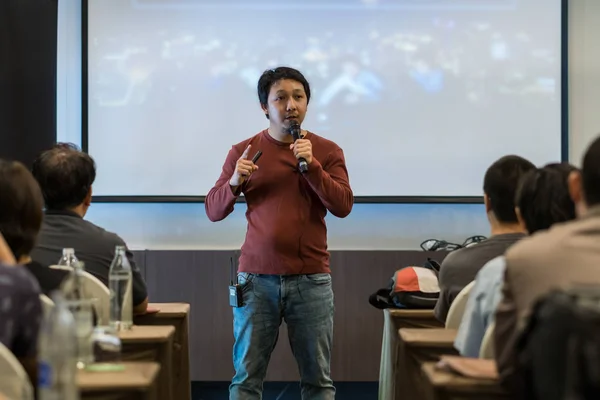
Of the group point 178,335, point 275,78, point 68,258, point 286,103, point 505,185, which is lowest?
point 178,335

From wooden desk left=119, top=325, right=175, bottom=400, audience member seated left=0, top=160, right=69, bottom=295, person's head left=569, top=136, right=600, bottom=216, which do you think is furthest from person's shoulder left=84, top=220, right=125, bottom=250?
person's head left=569, top=136, right=600, bottom=216

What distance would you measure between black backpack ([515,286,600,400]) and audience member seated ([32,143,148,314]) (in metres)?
1.44

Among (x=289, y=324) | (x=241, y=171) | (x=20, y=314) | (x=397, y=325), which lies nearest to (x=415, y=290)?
(x=397, y=325)

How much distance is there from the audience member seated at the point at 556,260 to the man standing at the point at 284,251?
1199 mm

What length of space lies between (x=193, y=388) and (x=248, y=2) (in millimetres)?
2235

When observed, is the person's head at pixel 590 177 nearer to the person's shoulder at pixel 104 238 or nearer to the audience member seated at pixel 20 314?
the audience member seated at pixel 20 314

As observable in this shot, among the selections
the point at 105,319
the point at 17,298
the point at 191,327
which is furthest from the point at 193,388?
the point at 17,298

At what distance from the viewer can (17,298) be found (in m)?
1.52

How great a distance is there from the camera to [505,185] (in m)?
2.18

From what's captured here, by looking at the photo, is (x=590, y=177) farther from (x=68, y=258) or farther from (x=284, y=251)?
(x=68, y=258)

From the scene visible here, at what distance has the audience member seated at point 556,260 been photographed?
1.35 m

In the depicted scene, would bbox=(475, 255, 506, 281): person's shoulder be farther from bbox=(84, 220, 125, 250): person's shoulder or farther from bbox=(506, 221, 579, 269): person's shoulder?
bbox=(84, 220, 125, 250): person's shoulder

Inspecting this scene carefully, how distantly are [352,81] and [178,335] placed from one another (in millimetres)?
1967

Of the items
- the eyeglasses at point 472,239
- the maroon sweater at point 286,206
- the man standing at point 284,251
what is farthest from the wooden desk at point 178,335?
the eyeglasses at point 472,239
